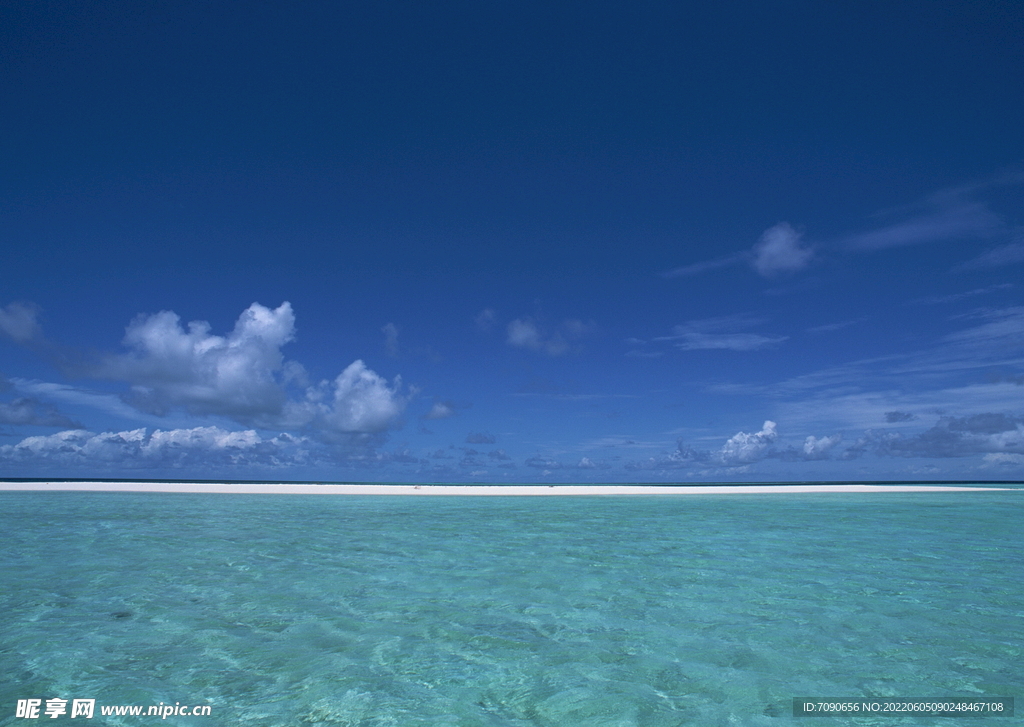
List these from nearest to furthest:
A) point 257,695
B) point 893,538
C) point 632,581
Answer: point 257,695 → point 632,581 → point 893,538

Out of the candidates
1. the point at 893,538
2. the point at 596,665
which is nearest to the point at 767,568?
the point at 596,665

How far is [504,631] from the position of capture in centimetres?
854

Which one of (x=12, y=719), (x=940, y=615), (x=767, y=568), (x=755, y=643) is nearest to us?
(x=12, y=719)

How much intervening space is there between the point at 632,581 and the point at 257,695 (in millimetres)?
8359

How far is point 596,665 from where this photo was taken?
7.12 meters

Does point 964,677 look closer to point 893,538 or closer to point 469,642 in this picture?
point 469,642

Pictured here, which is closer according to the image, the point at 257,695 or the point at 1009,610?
the point at 257,695

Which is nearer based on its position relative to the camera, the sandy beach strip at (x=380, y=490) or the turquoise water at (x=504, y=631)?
the turquoise water at (x=504, y=631)

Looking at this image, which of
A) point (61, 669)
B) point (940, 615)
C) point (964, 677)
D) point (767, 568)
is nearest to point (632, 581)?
point (767, 568)

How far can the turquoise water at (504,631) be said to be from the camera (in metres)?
6.08

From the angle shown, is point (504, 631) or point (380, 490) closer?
point (504, 631)

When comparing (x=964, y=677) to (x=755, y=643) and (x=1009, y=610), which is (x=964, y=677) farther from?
(x=1009, y=610)

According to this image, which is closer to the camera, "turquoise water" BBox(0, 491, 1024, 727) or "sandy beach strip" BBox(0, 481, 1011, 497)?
"turquoise water" BBox(0, 491, 1024, 727)

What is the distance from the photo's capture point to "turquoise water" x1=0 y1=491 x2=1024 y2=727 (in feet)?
20.0
